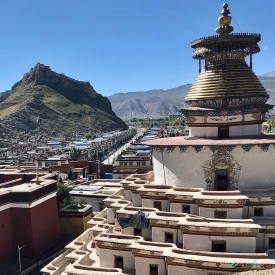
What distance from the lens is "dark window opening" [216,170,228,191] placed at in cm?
1517

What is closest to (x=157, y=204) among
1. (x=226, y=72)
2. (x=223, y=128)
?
(x=223, y=128)

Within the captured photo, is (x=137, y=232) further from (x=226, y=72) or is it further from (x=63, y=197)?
(x=63, y=197)

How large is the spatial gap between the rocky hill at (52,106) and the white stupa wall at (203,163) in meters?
106

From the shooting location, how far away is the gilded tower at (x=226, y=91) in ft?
53.9

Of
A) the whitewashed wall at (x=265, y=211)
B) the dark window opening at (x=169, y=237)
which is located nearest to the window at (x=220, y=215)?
the whitewashed wall at (x=265, y=211)

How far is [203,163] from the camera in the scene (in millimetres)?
15203

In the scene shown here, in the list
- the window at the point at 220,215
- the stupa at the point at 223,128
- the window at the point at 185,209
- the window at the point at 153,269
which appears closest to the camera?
the window at the point at 153,269

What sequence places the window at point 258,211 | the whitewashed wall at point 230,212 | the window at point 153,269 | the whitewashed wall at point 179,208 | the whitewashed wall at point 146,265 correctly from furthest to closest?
→ the whitewashed wall at point 179,208, the window at point 258,211, the whitewashed wall at point 230,212, the window at point 153,269, the whitewashed wall at point 146,265

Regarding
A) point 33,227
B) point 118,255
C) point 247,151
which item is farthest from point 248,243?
point 33,227

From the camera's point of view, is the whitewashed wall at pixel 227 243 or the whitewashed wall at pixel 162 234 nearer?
the whitewashed wall at pixel 227 243

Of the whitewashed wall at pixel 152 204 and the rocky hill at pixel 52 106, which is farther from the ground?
the rocky hill at pixel 52 106

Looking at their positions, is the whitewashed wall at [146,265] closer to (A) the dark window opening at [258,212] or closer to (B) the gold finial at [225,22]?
(A) the dark window opening at [258,212]

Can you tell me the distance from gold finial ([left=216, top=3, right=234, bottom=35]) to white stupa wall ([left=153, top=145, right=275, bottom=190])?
7.07m

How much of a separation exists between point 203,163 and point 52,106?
126 metres
